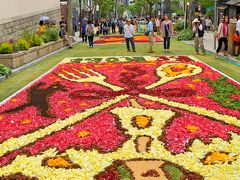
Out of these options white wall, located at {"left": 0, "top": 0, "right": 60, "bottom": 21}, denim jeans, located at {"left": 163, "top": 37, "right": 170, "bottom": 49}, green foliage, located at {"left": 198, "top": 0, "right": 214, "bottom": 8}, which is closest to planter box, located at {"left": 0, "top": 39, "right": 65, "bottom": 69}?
white wall, located at {"left": 0, "top": 0, "right": 60, "bottom": 21}

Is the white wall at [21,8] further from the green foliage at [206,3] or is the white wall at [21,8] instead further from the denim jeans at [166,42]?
the green foliage at [206,3]

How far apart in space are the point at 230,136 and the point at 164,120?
1.65 m

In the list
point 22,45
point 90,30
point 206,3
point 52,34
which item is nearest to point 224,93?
point 22,45

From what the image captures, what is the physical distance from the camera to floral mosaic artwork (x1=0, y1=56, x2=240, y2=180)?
21.5ft

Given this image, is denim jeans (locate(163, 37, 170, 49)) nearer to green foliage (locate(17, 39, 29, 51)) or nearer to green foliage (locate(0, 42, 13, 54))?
green foliage (locate(17, 39, 29, 51))

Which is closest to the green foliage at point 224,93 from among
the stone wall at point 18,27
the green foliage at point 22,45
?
the green foliage at point 22,45

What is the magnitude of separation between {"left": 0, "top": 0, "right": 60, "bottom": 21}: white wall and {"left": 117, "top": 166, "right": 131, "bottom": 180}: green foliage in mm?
19878

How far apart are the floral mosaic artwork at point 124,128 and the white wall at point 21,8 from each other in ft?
39.1

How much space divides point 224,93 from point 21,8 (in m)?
20.8

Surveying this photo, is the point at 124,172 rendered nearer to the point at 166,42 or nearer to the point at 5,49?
the point at 5,49

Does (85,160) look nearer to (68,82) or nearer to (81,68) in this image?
(68,82)

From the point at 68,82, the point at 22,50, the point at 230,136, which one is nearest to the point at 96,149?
the point at 230,136

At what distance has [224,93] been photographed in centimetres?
1173

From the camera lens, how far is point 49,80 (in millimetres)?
14594
